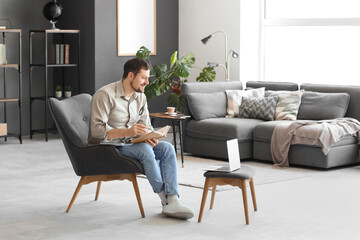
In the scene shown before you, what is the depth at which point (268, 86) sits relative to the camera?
799 cm

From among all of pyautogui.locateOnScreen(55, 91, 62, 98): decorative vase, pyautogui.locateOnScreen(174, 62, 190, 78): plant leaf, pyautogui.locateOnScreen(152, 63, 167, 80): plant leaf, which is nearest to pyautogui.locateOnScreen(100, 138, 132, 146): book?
pyautogui.locateOnScreen(174, 62, 190, 78): plant leaf

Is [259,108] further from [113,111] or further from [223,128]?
[113,111]

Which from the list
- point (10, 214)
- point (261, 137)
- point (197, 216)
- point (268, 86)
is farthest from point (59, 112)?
point (268, 86)

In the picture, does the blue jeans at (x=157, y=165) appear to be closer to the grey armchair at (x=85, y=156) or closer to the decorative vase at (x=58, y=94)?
the grey armchair at (x=85, y=156)

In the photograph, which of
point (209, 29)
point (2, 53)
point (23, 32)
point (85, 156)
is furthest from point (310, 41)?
point (85, 156)

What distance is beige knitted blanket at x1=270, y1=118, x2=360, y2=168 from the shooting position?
6.50 m

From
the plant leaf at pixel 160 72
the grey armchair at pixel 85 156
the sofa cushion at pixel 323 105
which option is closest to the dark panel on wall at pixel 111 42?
the plant leaf at pixel 160 72

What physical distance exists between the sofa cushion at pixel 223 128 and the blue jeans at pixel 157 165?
2411mm

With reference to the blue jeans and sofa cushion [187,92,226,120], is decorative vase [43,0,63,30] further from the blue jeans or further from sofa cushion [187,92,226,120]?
the blue jeans

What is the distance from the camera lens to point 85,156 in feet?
15.4

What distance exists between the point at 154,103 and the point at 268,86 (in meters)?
1.95

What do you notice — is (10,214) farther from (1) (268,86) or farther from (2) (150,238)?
(1) (268,86)

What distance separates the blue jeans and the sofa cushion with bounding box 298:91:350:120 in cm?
292

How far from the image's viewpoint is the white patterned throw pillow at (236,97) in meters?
7.60
